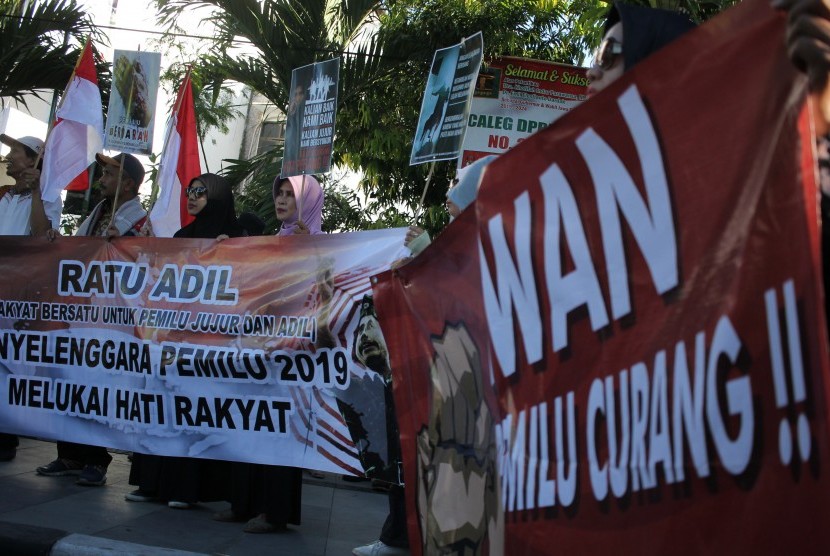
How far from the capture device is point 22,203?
707 centimetres

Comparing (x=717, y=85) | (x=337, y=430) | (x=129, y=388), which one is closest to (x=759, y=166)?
(x=717, y=85)

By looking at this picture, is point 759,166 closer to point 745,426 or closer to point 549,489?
point 745,426

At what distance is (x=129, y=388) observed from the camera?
576 cm

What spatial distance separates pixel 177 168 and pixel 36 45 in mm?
5888

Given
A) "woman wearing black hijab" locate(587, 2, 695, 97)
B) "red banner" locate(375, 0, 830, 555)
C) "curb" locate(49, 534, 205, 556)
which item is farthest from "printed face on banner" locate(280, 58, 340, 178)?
"red banner" locate(375, 0, 830, 555)

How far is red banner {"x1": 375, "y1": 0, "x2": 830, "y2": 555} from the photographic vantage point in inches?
54.1

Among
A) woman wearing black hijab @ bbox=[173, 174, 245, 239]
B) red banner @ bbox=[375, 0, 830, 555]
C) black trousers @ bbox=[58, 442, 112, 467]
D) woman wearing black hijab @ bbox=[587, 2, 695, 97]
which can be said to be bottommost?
black trousers @ bbox=[58, 442, 112, 467]

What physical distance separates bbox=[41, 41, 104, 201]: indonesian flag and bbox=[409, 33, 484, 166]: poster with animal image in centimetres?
235

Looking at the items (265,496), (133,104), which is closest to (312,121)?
(133,104)

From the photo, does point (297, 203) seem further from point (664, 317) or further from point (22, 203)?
point (664, 317)

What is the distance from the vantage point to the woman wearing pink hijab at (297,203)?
624 centimetres

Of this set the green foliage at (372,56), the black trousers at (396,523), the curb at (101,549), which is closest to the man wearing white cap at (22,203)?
the curb at (101,549)

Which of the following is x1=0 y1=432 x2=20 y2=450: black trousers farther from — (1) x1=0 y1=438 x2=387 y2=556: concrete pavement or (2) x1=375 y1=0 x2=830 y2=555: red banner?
(2) x1=375 y1=0 x2=830 y2=555: red banner

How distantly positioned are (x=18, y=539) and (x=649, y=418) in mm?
4001
